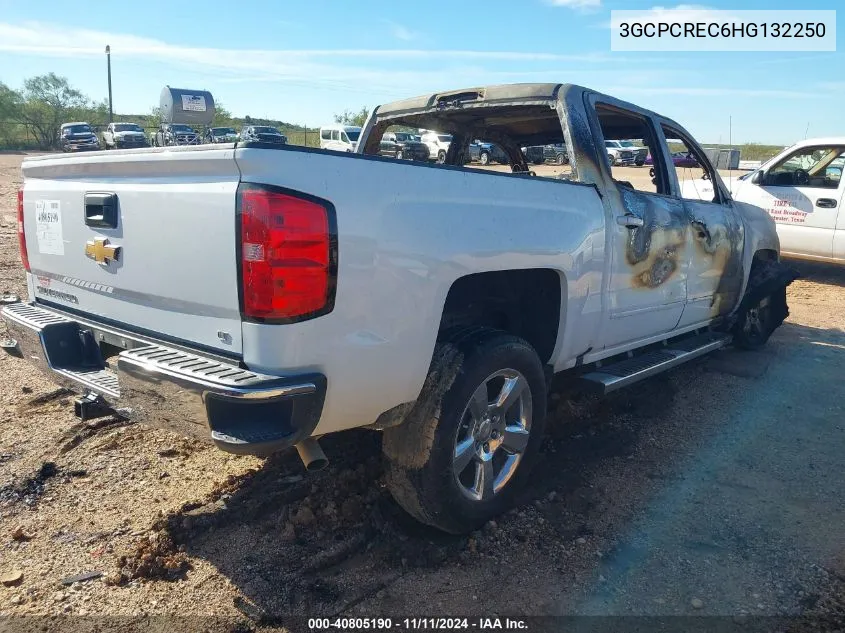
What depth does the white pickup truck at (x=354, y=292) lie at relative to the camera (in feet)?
7.26

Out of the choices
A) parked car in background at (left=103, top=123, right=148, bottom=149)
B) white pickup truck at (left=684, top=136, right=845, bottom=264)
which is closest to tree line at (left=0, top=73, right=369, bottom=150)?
parked car in background at (left=103, top=123, right=148, bottom=149)

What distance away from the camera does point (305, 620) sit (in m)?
2.46

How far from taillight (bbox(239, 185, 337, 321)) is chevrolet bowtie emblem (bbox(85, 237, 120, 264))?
33.1 inches

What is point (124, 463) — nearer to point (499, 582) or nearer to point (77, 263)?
point (77, 263)

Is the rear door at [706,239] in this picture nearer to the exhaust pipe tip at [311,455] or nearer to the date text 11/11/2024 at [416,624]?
the date text 11/11/2024 at [416,624]

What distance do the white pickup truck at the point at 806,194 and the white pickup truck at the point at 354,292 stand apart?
5980 millimetres

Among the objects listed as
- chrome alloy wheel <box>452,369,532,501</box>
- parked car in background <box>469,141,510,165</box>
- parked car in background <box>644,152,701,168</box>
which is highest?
parked car in background <box>469,141,510,165</box>

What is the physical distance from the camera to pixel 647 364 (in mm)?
4125

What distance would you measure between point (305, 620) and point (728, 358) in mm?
4809

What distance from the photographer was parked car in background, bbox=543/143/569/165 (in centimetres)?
392

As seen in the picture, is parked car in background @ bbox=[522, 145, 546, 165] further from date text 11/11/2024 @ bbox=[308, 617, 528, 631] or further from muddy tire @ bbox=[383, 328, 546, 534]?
date text 11/11/2024 @ bbox=[308, 617, 528, 631]

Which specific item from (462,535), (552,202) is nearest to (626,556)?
(462,535)

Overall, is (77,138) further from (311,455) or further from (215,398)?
(215,398)

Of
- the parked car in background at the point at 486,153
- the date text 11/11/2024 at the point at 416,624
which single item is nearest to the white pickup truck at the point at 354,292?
the date text 11/11/2024 at the point at 416,624
